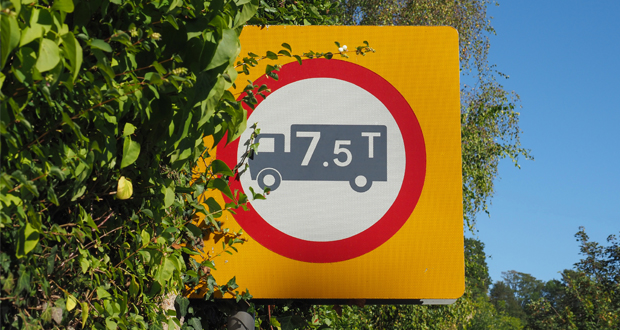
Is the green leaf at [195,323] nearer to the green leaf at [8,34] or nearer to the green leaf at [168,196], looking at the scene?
the green leaf at [168,196]

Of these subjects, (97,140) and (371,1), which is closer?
(97,140)

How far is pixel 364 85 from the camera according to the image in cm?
225

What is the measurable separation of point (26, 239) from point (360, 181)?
1.36 meters

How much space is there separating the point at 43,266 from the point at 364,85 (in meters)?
1.42

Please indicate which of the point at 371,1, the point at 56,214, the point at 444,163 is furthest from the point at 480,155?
the point at 56,214

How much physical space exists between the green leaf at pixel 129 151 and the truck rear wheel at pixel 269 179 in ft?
2.87

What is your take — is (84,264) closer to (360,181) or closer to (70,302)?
(70,302)

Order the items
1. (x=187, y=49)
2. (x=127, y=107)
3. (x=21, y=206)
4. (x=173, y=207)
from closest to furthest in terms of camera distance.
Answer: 1. (x=21, y=206)
2. (x=127, y=107)
3. (x=187, y=49)
4. (x=173, y=207)

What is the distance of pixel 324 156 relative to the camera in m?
2.18

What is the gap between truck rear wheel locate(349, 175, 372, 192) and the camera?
2189mm

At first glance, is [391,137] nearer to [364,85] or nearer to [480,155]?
[364,85]

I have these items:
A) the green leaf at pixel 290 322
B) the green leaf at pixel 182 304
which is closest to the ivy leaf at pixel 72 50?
the green leaf at pixel 182 304

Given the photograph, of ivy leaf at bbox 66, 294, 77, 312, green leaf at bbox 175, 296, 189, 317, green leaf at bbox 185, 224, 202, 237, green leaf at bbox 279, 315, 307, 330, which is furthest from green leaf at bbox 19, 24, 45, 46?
green leaf at bbox 279, 315, 307, 330

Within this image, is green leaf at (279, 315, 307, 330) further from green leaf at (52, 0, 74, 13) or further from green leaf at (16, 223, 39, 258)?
green leaf at (52, 0, 74, 13)
